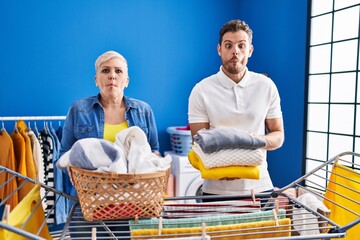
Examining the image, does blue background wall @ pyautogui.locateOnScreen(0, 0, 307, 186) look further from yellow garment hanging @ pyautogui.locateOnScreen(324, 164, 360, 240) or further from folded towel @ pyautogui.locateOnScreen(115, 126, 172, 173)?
folded towel @ pyautogui.locateOnScreen(115, 126, 172, 173)

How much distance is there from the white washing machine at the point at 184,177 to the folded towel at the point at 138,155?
7.20 ft

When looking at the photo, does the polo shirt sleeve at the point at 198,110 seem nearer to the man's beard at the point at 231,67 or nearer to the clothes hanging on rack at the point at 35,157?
the man's beard at the point at 231,67

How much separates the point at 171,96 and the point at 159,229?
9.34 ft

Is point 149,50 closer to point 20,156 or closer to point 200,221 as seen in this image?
point 20,156

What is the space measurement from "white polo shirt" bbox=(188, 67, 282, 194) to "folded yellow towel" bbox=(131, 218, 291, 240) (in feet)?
1.49

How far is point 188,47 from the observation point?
12.2 ft

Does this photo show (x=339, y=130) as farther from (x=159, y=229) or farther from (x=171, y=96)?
(x=159, y=229)

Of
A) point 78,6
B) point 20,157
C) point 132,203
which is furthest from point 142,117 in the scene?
point 78,6

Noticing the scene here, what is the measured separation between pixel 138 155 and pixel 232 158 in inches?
12.7

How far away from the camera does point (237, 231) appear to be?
2.99 feet

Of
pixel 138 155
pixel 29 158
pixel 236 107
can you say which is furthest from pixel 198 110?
pixel 29 158

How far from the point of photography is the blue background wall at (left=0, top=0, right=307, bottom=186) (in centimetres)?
306

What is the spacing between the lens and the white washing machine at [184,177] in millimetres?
3170

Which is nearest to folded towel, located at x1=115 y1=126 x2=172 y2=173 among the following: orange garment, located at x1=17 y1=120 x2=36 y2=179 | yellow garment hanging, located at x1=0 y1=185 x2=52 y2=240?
yellow garment hanging, located at x1=0 y1=185 x2=52 y2=240
